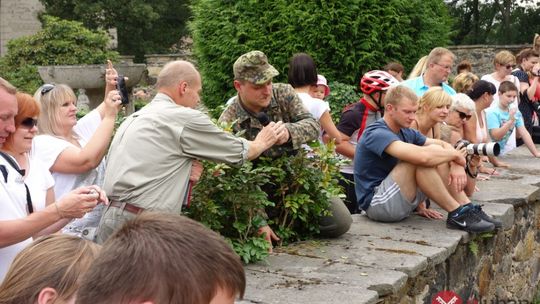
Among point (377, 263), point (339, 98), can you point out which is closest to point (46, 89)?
point (377, 263)

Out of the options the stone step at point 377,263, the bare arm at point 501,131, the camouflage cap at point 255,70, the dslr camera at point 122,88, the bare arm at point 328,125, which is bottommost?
the stone step at point 377,263

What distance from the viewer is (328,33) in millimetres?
9438

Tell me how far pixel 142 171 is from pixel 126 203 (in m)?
0.18

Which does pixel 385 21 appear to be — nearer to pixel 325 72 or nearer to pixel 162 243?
pixel 325 72

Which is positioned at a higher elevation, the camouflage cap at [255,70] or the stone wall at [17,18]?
the stone wall at [17,18]

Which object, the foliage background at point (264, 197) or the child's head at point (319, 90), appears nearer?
the foliage background at point (264, 197)

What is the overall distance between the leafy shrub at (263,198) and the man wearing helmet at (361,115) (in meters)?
1.26

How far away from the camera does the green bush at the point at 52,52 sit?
16.2m

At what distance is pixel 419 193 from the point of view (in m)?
5.48

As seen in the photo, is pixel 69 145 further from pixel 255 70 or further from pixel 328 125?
pixel 328 125

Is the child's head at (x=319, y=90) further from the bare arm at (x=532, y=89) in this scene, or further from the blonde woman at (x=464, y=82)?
the bare arm at (x=532, y=89)

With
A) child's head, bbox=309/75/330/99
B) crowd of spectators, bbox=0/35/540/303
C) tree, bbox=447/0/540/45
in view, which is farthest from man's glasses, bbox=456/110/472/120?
tree, bbox=447/0/540/45

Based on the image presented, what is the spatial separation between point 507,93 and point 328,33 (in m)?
2.34

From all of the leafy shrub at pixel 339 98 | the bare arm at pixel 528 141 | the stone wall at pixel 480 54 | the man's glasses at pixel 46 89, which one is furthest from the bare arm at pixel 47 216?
the stone wall at pixel 480 54
